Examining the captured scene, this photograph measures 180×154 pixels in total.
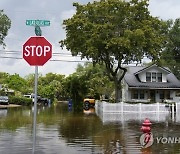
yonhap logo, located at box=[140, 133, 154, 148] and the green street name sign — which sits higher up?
the green street name sign

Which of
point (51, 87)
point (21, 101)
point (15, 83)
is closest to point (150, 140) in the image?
point (21, 101)

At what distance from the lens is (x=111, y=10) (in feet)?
123

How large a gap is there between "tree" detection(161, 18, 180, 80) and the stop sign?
62.2m

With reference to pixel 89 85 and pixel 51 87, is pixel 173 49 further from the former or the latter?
pixel 51 87

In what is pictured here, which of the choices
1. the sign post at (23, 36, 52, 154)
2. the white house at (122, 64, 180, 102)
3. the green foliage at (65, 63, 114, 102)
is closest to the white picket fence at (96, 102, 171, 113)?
the green foliage at (65, 63, 114, 102)

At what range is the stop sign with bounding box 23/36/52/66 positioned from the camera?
24.5ft

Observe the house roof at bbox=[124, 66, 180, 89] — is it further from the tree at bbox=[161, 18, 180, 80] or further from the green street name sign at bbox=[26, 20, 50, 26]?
the green street name sign at bbox=[26, 20, 50, 26]

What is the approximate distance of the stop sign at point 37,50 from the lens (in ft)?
24.5

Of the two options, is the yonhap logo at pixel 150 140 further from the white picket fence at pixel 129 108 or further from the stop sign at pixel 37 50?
the white picket fence at pixel 129 108

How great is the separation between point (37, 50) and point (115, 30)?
1194 inches

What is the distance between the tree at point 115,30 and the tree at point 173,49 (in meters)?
29.8

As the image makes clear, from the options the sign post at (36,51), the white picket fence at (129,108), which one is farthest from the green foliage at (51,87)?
the sign post at (36,51)

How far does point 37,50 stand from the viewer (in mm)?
7496

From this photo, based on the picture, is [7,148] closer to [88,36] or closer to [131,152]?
[131,152]
